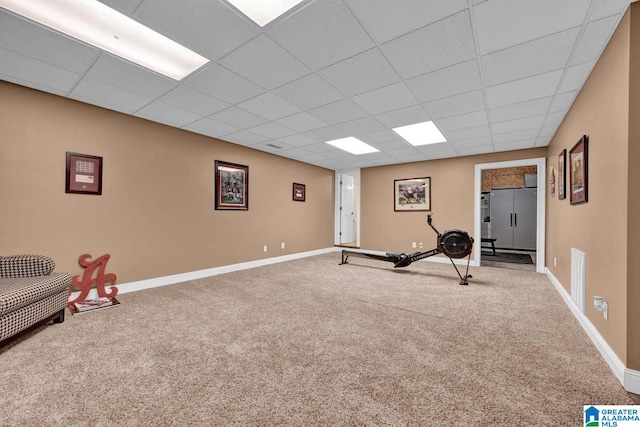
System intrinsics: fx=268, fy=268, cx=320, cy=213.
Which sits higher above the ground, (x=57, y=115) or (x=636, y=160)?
(x=57, y=115)

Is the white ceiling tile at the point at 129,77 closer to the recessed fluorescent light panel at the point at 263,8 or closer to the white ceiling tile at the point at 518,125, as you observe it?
the recessed fluorescent light panel at the point at 263,8

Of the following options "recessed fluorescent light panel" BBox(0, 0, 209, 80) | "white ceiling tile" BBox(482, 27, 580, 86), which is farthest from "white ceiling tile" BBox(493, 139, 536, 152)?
"recessed fluorescent light panel" BBox(0, 0, 209, 80)

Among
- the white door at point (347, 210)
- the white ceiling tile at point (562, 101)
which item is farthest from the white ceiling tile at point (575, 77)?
the white door at point (347, 210)

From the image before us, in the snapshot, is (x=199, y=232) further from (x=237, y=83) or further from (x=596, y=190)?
(x=596, y=190)

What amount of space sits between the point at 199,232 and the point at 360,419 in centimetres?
410

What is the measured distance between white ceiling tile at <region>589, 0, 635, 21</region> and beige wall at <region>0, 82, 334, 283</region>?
4914 millimetres

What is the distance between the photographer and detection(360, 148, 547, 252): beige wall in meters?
5.96

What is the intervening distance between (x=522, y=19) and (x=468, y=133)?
274 cm

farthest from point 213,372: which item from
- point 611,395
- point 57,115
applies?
point 57,115

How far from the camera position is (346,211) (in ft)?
27.8

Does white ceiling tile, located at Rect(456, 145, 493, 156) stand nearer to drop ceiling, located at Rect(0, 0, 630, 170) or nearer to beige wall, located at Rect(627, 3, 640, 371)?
drop ceiling, located at Rect(0, 0, 630, 170)

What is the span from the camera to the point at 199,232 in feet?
15.4

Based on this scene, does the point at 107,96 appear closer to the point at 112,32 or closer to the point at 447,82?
the point at 112,32

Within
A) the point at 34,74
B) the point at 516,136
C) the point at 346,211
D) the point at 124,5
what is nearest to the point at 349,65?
the point at 124,5
